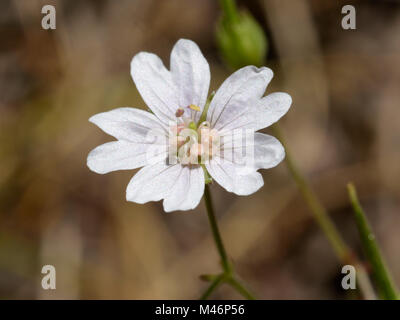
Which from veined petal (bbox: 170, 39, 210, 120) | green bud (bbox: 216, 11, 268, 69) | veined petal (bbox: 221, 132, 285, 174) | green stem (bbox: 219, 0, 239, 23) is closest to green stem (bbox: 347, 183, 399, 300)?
veined petal (bbox: 221, 132, 285, 174)

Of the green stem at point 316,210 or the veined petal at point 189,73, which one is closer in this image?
the veined petal at point 189,73

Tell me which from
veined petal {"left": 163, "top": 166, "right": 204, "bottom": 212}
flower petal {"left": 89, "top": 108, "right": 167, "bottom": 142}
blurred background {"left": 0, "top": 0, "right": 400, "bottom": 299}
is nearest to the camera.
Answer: veined petal {"left": 163, "top": 166, "right": 204, "bottom": 212}

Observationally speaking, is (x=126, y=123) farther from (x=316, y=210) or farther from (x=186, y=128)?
(x=316, y=210)

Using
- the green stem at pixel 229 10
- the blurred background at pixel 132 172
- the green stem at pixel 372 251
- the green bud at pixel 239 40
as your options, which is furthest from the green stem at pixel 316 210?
the blurred background at pixel 132 172

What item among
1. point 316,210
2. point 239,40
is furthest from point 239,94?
point 316,210

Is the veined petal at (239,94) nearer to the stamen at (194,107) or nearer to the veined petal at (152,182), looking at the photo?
the stamen at (194,107)

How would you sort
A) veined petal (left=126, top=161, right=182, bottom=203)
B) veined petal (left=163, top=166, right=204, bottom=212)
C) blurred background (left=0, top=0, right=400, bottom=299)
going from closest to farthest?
1. veined petal (left=163, top=166, right=204, bottom=212)
2. veined petal (left=126, top=161, right=182, bottom=203)
3. blurred background (left=0, top=0, right=400, bottom=299)

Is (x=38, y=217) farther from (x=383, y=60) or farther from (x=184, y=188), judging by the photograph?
(x=383, y=60)

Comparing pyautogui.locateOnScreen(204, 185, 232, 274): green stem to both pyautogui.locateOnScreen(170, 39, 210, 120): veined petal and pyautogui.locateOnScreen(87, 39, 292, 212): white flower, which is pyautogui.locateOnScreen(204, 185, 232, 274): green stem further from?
pyautogui.locateOnScreen(170, 39, 210, 120): veined petal
